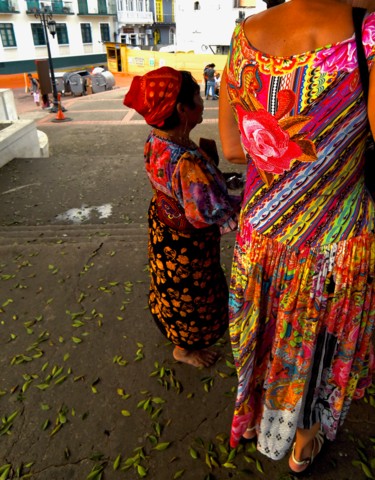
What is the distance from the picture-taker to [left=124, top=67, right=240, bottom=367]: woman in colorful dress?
190cm

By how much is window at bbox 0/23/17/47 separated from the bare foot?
34409 mm

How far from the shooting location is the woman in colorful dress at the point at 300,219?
112cm

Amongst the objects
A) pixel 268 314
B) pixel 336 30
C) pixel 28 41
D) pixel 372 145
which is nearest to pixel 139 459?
pixel 268 314

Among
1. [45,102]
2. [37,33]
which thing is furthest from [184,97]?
[37,33]

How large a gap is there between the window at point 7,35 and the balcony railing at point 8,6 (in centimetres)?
103

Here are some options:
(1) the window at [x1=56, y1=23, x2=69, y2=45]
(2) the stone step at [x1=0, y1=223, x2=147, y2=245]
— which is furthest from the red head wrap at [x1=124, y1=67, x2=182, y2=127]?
(1) the window at [x1=56, y1=23, x2=69, y2=45]

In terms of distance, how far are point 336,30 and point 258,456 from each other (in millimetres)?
2063

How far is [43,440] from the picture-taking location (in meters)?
2.21

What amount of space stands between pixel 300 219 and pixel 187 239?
3.07 ft

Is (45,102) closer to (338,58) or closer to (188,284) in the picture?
(188,284)

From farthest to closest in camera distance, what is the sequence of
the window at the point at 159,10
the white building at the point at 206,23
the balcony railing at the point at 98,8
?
1. the window at the point at 159,10
2. the balcony railing at the point at 98,8
3. the white building at the point at 206,23

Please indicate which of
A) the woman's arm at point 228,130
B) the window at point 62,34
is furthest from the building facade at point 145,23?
the woman's arm at point 228,130

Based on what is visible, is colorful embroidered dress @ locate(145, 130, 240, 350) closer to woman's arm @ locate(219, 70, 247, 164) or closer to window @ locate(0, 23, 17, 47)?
woman's arm @ locate(219, 70, 247, 164)

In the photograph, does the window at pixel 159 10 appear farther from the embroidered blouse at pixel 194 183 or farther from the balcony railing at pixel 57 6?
the embroidered blouse at pixel 194 183
